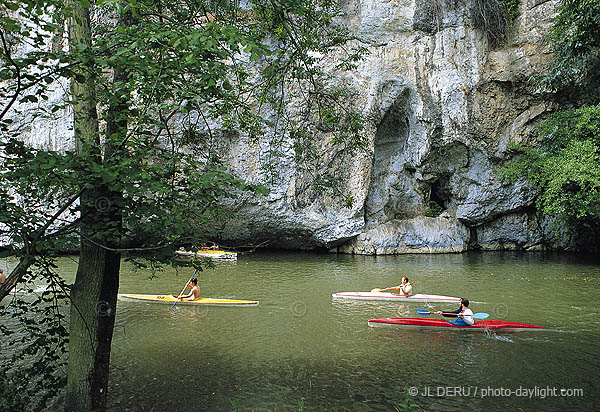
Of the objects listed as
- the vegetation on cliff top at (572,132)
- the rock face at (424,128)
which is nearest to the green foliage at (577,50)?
the vegetation on cliff top at (572,132)

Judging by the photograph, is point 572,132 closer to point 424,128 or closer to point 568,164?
point 568,164

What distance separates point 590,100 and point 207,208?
18492mm

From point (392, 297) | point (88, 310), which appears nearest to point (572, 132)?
point (392, 297)

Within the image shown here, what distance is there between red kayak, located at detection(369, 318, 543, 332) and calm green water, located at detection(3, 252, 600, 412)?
116mm

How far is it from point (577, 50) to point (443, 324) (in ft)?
35.8

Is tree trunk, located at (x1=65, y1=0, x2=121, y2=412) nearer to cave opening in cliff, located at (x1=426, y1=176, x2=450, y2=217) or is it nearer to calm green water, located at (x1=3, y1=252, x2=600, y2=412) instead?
calm green water, located at (x1=3, y1=252, x2=600, y2=412)

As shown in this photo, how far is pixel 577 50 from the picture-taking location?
45.5 feet

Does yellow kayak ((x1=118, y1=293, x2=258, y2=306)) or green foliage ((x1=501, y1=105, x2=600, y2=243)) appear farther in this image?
green foliage ((x1=501, y1=105, x2=600, y2=243))

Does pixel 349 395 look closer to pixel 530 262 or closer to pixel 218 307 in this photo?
pixel 218 307

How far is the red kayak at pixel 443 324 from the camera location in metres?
8.15

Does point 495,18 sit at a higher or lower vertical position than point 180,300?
higher

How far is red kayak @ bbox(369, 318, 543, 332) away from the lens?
8148 millimetres

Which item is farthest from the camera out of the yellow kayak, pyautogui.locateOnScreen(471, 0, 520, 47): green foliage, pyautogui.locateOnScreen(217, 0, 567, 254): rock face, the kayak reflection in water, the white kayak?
pyautogui.locateOnScreen(471, 0, 520, 47): green foliage

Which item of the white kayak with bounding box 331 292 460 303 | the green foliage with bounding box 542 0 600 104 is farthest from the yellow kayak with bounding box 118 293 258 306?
the green foliage with bounding box 542 0 600 104
